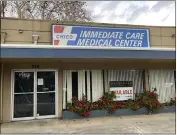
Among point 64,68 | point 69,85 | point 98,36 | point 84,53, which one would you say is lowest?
point 69,85

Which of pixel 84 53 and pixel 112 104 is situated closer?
pixel 84 53

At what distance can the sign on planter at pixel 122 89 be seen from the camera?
8.94 meters

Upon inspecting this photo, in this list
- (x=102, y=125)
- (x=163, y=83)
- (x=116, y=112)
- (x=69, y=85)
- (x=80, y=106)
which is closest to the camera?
(x=102, y=125)

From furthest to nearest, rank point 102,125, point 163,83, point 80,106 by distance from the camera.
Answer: point 163,83
point 80,106
point 102,125

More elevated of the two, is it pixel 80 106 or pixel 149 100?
pixel 149 100

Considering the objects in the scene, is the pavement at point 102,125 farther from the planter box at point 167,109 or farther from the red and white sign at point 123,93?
the red and white sign at point 123,93

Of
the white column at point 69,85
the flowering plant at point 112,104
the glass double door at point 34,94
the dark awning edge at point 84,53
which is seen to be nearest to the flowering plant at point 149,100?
the flowering plant at point 112,104

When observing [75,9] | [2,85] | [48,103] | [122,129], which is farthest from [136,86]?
[75,9]

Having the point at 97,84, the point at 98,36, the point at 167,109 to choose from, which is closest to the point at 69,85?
the point at 97,84

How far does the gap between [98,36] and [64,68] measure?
7.15 ft

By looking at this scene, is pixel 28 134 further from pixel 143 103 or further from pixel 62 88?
pixel 143 103

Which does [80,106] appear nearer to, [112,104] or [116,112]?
[112,104]

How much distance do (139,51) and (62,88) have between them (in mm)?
3658

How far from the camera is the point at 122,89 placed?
9.02 m
